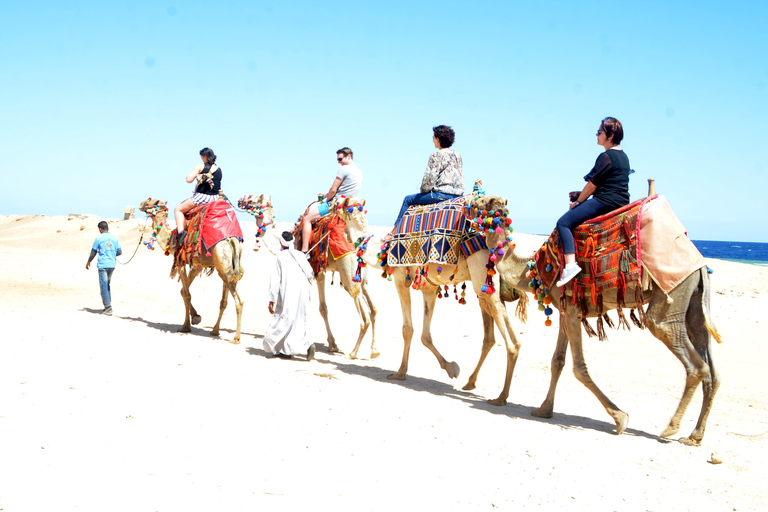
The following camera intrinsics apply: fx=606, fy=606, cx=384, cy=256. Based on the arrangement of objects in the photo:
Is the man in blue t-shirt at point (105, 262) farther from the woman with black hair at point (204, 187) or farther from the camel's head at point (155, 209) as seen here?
the woman with black hair at point (204, 187)

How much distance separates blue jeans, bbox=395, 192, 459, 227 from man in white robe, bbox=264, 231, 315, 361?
2012 millimetres

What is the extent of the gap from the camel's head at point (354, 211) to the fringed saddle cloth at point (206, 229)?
2360mm

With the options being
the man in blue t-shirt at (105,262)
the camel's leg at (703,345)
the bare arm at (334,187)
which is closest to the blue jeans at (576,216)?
the camel's leg at (703,345)

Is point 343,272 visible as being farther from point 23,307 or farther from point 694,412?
point 23,307

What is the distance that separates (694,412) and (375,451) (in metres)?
4.66

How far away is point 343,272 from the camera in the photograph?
10.2m

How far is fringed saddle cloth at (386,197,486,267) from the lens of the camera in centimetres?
755

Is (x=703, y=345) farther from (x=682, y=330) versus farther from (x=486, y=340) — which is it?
(x=486, y=340)

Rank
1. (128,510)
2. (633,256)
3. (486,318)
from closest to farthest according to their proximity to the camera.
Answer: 1. (128,510)
2. (633,256)
3. (486,318)

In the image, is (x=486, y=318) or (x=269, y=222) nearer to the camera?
(x=486, y=318)

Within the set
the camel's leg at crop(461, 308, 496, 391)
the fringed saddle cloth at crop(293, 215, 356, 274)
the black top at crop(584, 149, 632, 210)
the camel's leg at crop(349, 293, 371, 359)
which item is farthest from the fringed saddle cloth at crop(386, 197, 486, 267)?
the camel's leg at crop(349, 293, 371, 359)

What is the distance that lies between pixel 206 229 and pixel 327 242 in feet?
6.94

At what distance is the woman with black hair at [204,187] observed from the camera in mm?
10859

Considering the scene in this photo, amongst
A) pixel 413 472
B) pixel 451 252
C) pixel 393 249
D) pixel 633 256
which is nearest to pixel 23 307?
pixel 393 249
